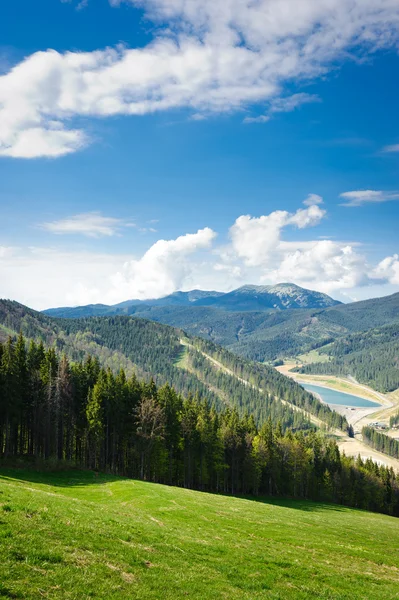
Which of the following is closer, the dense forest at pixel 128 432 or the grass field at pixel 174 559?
the grass field at pixel 174 559

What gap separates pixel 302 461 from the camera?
306ft

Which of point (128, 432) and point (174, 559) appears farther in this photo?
point (128, 432)

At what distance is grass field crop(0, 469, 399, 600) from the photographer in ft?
45.1

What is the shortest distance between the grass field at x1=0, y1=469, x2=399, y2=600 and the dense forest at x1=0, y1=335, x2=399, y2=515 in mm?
34507

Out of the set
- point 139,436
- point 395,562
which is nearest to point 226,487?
point 139,436

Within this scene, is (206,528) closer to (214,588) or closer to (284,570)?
(284,570)

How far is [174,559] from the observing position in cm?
1891

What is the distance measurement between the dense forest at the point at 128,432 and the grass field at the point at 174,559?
34.5 metres

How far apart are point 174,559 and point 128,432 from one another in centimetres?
5690

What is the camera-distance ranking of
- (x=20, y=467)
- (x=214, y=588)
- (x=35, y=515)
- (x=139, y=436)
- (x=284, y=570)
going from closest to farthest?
(x=214, y=588) → (x=35, y=515) → (x=284, y=570) → (x=20, y=467) → (x=139, y=436)

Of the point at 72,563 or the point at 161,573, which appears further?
the point at 161,573

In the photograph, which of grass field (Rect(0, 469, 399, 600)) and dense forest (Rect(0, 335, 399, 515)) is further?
dense forest (Rect(0, 335, 399, 515))

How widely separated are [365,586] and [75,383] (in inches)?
2448

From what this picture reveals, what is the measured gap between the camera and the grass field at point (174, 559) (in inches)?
541
